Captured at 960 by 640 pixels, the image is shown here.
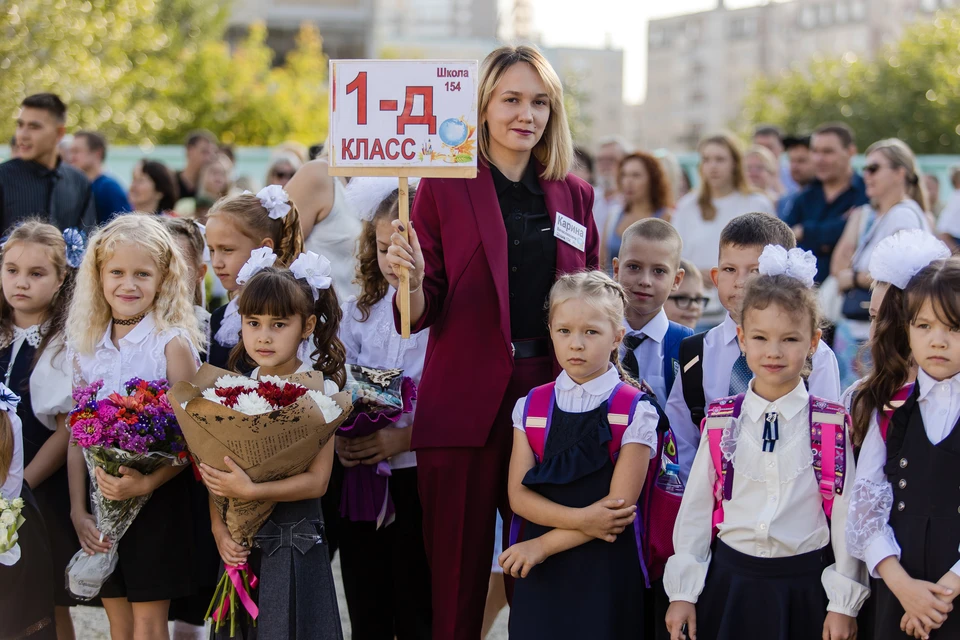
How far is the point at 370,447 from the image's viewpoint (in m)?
3.88

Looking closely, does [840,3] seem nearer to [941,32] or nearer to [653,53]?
[653,53]

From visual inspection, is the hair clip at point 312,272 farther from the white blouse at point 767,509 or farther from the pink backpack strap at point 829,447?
the pink backpack strap at point 829,447

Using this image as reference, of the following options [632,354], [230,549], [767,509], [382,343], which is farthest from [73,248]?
[767,509]

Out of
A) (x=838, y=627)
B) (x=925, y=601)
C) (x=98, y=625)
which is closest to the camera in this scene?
(x=925, y=601)

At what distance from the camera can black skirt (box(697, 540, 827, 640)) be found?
10.2ft

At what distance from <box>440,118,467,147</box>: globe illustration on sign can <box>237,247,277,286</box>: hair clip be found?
862 mm

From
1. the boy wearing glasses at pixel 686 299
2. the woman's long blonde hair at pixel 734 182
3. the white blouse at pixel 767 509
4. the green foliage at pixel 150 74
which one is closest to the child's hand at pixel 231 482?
the white blouse at pixel 767 509

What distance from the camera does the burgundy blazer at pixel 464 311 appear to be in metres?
3.48

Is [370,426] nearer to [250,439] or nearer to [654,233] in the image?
[250,439]

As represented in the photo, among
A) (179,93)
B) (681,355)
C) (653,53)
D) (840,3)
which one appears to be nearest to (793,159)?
(681,355)

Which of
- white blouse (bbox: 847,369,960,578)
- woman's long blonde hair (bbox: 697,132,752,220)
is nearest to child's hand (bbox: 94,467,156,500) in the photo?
white blouse (bbox: 847,369,960,578)

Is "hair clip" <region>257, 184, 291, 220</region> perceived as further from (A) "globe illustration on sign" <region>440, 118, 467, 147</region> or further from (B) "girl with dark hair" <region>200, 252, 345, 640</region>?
(A) "globe illustration on sign" <region>440, 118, 467, 147</region>

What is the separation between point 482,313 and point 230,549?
1.10 m

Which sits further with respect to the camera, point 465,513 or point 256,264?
point 256,264
